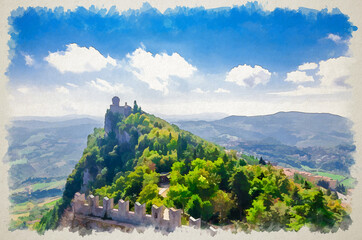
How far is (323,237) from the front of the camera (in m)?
5.94

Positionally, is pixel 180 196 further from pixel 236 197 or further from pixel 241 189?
pixel 241 189

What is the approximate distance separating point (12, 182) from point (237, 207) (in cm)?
686

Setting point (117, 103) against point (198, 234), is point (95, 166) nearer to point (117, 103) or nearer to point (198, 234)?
point (117, 103)

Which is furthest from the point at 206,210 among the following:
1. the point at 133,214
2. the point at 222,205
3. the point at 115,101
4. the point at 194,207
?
the point at 115,101

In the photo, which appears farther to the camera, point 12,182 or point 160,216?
point 12,182

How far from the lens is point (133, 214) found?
244 inches

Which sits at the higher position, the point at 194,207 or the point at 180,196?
the point at 180,196

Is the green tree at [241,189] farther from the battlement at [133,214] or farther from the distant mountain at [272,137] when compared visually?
the distant mountain at [272,137]

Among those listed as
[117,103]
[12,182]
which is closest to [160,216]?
[12,182]

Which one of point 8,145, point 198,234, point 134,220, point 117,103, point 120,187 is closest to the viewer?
point 198,234

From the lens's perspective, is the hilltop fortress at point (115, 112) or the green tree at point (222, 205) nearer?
the green tree at point (222, 205)

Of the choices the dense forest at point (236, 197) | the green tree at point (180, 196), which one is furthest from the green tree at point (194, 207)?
the green tree at point (180, 196)

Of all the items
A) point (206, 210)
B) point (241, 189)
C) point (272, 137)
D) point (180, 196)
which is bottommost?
point (272, 137)

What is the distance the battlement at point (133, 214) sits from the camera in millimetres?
5781
